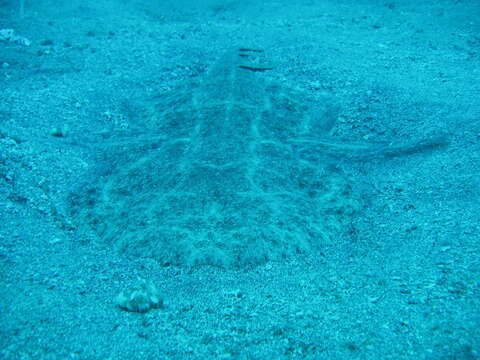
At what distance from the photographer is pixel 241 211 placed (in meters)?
3.75

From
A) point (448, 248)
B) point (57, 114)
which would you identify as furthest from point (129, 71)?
point (448, 248)

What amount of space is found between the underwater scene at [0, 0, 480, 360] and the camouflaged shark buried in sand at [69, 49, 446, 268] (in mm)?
23

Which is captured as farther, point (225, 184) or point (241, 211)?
point (225, 184)

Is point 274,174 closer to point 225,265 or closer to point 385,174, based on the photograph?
point 225,265

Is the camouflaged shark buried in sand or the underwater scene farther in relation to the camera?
the camouflaged shark buried in sand

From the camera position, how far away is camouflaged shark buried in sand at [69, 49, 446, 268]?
359 cm

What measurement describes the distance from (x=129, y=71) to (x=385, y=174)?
6548 millimetres

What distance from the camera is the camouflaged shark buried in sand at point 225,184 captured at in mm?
3594

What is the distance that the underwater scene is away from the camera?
2.94 m

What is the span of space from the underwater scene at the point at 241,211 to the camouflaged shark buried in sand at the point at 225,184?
0.02 metres

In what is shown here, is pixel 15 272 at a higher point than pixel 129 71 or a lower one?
lower

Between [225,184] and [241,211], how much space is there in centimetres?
40

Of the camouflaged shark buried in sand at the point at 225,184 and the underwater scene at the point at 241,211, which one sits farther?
the camouflaged shark buried in sand at the point at 225,184

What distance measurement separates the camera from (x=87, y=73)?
8492 mm
